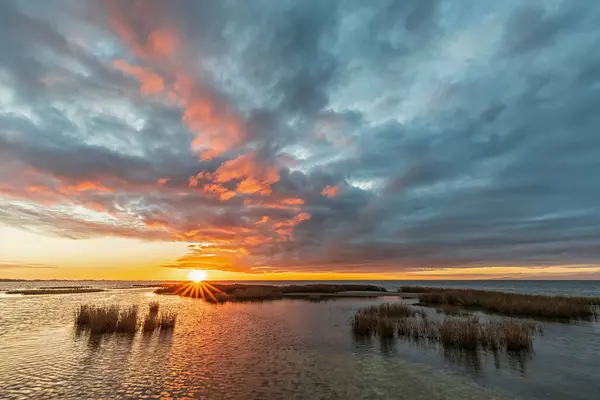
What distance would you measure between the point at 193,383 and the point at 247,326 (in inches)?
651

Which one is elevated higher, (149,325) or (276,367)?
(149,325)

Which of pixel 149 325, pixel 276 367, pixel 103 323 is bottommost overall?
pixel 276 367

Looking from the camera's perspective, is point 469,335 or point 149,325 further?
point 149,325

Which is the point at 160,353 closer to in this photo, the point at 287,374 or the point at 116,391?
the point at 116,391

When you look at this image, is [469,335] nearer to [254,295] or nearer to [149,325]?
[149,325]

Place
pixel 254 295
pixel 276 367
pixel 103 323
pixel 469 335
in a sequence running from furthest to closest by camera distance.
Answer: pixel 254 295 < pixel 103 323 < pixel 469 335 < pixel 276 367

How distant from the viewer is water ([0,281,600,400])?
13.9m

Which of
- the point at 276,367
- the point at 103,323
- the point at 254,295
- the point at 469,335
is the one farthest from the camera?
the point at 254,295

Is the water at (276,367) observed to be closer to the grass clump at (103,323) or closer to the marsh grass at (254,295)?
the grass clump at (103,323)

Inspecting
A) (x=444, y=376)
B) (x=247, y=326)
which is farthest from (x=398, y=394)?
(x=247, y=326)


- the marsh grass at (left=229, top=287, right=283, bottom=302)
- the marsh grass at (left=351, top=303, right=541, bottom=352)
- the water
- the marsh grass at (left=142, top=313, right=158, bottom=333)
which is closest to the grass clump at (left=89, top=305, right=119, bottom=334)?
the water

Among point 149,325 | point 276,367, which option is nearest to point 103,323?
point 149,325

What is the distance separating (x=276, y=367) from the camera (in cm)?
1744

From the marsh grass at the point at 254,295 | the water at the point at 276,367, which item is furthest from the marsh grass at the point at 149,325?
the marsh grass at the point at 254,295
